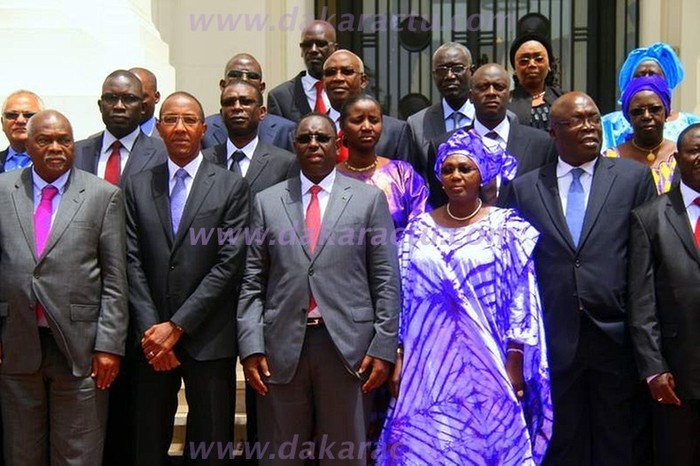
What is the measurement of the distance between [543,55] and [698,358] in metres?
2.58

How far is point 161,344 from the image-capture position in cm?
509

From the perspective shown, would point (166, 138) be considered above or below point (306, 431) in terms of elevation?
above

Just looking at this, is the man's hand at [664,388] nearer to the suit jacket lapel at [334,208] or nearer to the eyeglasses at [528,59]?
the suit jacket lapel at [334,208]

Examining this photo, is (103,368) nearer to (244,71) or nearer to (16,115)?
(16,115)

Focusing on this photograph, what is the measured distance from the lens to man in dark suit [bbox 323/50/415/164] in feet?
19.6

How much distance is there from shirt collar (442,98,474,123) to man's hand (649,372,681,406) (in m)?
2.00

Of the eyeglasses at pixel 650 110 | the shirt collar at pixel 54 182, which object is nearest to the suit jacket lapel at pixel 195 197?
the shirt collar at pixel 54 182

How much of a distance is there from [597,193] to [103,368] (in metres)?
2.53

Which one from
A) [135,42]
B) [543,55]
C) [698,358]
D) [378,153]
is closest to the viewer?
[698,358]

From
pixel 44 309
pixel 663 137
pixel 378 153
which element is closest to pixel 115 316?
pixel 44 309

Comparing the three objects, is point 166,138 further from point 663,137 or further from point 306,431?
point 663,137

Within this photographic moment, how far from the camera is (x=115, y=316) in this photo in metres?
5.11

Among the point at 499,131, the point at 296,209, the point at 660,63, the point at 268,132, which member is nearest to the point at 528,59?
the point at 660,63

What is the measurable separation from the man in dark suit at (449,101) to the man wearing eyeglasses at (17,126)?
7.53ft
